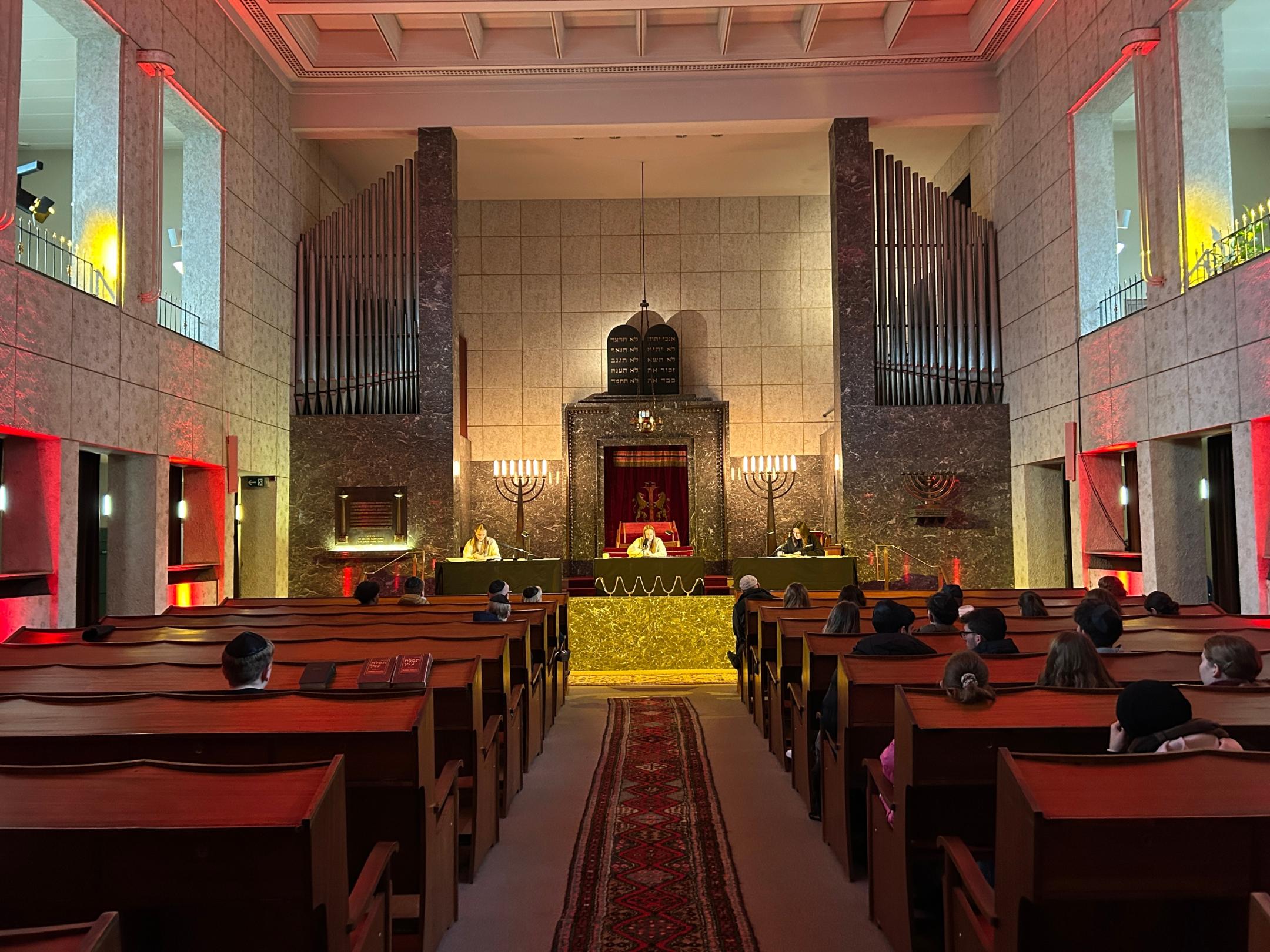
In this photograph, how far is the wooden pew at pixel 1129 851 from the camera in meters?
2.01

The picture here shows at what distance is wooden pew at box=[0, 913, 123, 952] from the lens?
1.37 meters

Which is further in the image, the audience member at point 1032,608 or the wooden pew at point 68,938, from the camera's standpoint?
the audience member at point 1032,608

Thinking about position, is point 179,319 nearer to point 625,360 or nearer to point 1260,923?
point 625,360

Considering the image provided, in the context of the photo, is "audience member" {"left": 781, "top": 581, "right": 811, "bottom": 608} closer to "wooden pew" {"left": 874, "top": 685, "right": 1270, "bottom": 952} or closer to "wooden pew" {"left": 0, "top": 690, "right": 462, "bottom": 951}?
"wooden pew" {"left": 874, "top": 685, "right": 1270, "bottom": 952}

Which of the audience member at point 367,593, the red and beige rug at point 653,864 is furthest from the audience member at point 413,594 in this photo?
the red and beige rug at point 653,864

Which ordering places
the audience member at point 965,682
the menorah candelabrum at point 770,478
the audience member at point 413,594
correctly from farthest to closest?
the menorah candelabrum at point 770,478 < the audience member at point 413,594 < the audience member at point 965,682

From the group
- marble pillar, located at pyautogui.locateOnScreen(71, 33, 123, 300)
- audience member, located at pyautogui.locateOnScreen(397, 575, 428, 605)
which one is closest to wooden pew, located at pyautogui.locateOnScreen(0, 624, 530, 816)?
audience member, located at pyautogui.locateOnScreen(397, 575, 428, 605)

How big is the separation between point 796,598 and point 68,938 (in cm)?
611

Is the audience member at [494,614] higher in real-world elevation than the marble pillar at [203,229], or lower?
lower

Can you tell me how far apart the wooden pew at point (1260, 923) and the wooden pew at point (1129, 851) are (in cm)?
50

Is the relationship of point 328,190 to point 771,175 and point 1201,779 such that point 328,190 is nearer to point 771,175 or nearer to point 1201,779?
point 771,175

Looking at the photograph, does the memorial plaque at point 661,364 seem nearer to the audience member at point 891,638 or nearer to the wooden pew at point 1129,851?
the audience member at point 891,638

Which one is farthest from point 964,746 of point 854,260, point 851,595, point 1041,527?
point 854,260

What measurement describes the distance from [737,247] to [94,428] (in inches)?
438
